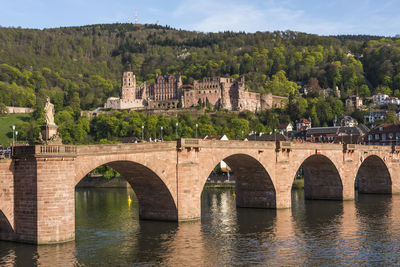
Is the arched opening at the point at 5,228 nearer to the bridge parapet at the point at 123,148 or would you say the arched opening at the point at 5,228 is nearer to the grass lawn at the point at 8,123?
the bridge parapet at the point at 123,148

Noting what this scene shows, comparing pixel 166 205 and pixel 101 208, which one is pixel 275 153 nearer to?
pixel 166 205

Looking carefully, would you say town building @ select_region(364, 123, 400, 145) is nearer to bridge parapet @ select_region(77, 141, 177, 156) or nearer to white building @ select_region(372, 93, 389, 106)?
white building @ select_region(372, 93, 389, 106)

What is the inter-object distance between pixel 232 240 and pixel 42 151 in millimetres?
15605

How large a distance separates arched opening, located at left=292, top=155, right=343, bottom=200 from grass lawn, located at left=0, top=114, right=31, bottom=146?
9809 centimetres

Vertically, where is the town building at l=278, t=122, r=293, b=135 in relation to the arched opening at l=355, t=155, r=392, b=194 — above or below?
above

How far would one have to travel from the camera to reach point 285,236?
1674 inches

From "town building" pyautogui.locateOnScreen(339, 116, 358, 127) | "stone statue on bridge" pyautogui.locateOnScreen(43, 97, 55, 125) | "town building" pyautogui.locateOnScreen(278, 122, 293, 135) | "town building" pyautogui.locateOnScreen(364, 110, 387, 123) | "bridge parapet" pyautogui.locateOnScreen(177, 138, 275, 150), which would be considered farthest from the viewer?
"town building" pyautogui.locateOnScreen(364, 110, 387, 123)

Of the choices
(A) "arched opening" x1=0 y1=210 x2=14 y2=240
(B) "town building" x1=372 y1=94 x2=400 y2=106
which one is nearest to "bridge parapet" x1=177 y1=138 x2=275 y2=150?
(A) "arched opening" x1=0 y1=210 x2=14 y2=240

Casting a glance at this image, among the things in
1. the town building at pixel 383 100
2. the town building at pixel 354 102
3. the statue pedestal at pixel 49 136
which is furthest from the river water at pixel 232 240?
the town building at pixel 383 100

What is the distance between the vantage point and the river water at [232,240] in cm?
3397

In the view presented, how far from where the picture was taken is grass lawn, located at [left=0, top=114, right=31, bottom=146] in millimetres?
148413

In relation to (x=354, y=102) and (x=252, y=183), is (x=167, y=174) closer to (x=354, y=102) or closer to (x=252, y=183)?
(x=252, y=183)

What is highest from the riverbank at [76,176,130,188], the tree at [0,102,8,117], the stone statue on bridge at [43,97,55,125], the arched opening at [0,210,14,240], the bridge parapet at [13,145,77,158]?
the tree at [0,102,8,117]

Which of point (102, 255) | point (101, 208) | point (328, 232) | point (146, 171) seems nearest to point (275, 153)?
point (328, 232)
